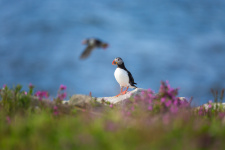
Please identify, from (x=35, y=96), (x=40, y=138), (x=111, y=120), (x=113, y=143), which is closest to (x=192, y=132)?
(x=111, y=120)

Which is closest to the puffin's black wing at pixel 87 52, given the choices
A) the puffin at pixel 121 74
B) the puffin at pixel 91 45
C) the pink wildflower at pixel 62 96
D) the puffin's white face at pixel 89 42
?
the puffin at pixel 91 45

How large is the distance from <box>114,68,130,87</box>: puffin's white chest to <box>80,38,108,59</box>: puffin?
4.11m

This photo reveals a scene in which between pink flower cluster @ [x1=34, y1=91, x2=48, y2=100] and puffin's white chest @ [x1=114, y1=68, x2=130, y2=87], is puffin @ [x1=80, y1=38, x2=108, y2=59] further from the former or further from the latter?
puffin's white chest @ [x1=114, y1=68, x2=130, y2=87]

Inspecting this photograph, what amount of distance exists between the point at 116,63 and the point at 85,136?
699 centimetres

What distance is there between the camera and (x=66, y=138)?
12.9 ft

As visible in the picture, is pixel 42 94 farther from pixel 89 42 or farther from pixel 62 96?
pixel 89 42

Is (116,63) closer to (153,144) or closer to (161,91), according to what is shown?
(161,91)

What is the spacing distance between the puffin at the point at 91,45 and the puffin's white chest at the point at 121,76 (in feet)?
13.5

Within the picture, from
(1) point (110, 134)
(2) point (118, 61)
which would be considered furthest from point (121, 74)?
(1) point (110, 134)

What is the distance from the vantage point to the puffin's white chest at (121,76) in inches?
414

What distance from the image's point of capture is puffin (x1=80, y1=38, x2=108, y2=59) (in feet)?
20.1

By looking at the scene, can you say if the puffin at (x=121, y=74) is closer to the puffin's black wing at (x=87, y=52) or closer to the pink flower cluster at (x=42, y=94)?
the pink flower cluster at (x=42, y=94)

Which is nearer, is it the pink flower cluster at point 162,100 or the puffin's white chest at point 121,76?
the pink flower cluster at point 162,100

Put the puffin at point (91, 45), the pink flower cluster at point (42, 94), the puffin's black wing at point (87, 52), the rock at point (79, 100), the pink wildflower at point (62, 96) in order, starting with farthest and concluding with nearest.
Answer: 1. the rock at point (79, 100)
2. the pink wildflower at point (62, 96)
3. the pink flower cluster at point (42, 94)
4. the puffin's black wing at point (87, 52)
5. the puffin at point (91, 45)
